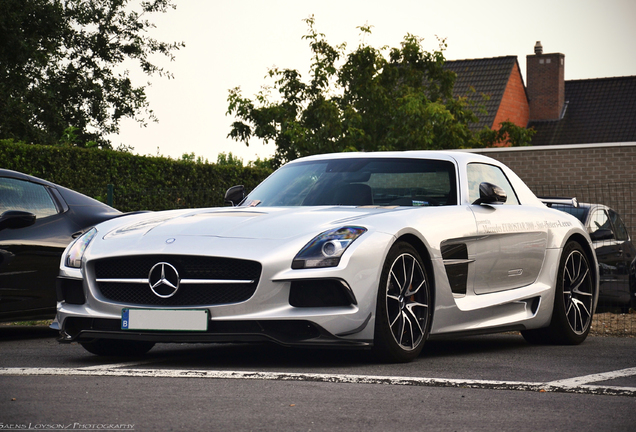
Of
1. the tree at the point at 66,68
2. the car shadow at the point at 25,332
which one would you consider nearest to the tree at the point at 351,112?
the tree at the point at 66,68

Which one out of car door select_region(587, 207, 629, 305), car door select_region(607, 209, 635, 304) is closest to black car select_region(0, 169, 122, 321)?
car door select_region(587, 207, 629, 305)

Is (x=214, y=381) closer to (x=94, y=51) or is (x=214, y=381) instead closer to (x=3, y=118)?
(x=3, y=118)

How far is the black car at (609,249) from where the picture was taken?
11.8 m

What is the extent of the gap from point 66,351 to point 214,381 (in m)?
2.40

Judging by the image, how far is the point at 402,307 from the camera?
627 centimetres

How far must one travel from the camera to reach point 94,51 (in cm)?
3419

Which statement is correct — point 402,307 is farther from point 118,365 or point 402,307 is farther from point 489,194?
point 118,365

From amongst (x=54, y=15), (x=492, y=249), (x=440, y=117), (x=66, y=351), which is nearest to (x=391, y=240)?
(x=492, y=249)

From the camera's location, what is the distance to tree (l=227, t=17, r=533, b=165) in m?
28.8

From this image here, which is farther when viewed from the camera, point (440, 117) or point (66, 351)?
point (440, 117)

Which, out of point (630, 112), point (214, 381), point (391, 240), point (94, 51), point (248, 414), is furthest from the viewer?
point (630, 112)

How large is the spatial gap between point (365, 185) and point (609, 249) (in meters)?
6.13

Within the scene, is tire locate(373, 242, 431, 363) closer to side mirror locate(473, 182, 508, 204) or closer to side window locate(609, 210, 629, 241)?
side mirror locate(473, 182, 508, 204)

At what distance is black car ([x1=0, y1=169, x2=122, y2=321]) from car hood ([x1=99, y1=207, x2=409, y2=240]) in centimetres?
171
